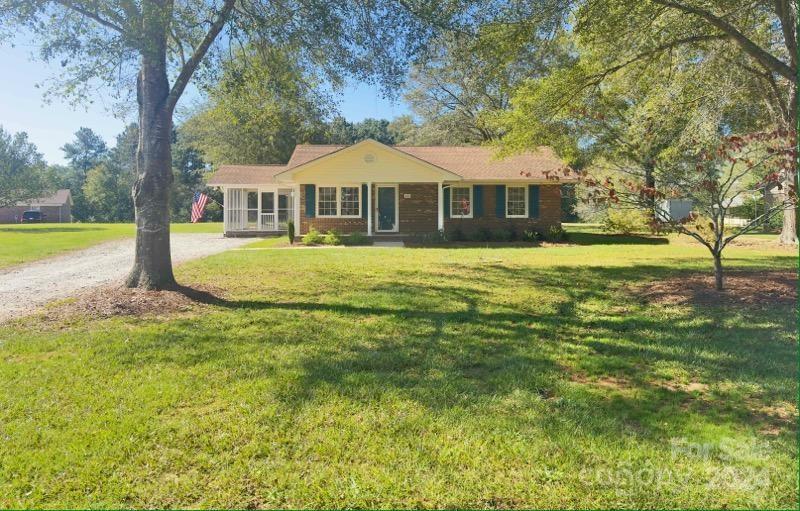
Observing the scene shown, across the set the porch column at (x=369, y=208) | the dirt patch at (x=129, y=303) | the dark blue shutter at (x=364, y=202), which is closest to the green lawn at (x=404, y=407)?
the dirt patch at (x=129, y=303)

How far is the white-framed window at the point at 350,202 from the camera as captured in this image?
22.6 m

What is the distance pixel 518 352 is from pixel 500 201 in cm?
1773

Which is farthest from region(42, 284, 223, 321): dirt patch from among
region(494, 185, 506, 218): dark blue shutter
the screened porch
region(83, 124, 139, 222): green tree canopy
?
region(83, 124, 139, 222): green tree canopy

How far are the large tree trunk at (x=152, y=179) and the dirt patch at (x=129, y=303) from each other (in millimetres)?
340

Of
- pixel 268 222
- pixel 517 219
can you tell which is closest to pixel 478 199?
pixel 517 219

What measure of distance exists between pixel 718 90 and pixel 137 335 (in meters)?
15.2

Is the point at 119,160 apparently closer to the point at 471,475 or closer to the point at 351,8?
the point at 351,8

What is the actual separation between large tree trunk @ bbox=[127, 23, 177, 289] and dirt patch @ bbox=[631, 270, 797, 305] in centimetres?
815

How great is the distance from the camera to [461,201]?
75.6ft

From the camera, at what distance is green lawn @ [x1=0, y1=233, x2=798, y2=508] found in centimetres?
299

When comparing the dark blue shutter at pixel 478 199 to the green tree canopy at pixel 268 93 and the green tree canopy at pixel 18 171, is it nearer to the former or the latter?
the green tree canopy at pixel 268 93

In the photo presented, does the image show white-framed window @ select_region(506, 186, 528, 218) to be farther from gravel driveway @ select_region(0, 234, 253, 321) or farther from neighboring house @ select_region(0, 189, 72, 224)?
neighboring house @ select_region(0, 189, 72, 224)

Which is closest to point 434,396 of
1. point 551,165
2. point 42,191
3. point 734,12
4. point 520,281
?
point 520,281

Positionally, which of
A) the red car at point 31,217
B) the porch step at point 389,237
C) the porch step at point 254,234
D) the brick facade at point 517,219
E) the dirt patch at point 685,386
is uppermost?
the red car at point 31,217
